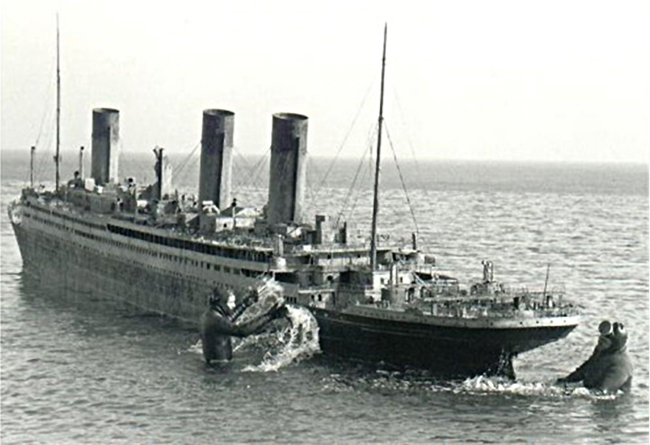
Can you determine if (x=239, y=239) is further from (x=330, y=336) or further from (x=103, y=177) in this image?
(x=103, y=177)

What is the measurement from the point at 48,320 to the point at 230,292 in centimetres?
1355

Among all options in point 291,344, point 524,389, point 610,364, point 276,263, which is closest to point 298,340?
point 291,344

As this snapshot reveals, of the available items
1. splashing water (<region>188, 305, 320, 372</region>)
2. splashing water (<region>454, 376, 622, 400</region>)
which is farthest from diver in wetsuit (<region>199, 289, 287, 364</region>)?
splashing water (<region>454, 376, 622, 400</region>)

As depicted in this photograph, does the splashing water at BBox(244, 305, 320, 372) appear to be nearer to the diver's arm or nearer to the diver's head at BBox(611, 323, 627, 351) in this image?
the diver's arm

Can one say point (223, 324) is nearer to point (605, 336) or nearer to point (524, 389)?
point (524, 389)

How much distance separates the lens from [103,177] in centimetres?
8112

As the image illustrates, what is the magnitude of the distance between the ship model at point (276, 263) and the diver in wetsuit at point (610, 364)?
73.5 inches

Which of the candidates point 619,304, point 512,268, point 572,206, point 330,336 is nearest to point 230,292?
point 330,336

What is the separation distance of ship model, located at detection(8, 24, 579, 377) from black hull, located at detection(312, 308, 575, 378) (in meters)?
0.05

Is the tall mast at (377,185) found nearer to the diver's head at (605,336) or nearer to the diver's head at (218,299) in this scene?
the diver's head at (218,299)

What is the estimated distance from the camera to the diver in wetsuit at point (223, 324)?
1769 inches

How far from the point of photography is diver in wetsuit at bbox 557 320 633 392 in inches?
1577

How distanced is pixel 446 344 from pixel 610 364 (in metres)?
5.95

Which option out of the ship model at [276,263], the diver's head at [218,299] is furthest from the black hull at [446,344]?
the diver's head at [218,299]
